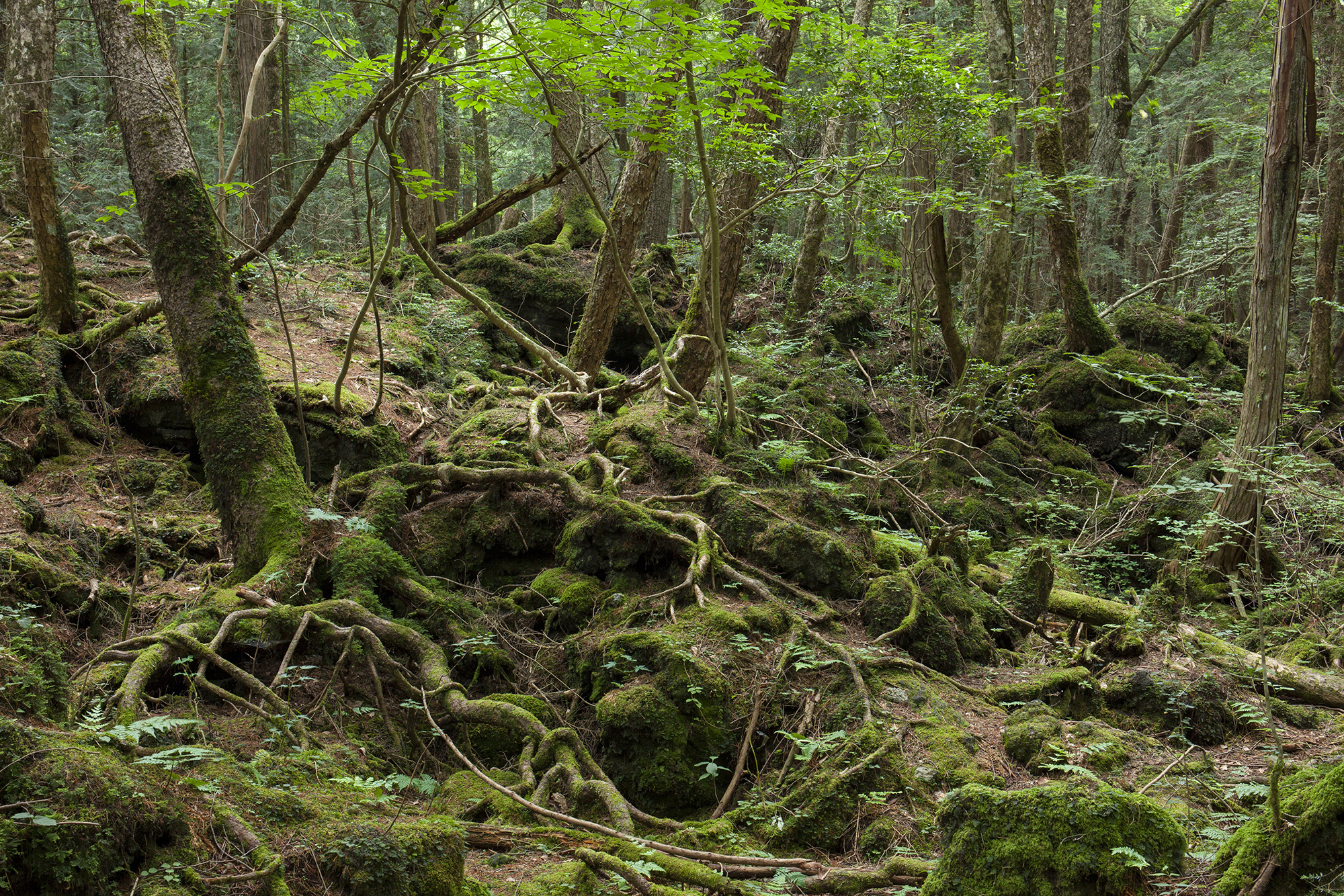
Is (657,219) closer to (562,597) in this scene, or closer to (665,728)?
(562,597)

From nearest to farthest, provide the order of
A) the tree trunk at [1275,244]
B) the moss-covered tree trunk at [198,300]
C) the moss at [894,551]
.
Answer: the moss-covered tree trunk at [198,300] < the moss at [894,551] < the tree trunk at [1275,244]

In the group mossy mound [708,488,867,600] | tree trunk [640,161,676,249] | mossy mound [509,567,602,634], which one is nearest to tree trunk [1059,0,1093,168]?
tree trunk [640,161,676,249]

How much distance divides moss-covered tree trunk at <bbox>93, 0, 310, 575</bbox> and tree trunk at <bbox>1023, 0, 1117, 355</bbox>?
9.33 m

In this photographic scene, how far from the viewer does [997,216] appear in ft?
33.4

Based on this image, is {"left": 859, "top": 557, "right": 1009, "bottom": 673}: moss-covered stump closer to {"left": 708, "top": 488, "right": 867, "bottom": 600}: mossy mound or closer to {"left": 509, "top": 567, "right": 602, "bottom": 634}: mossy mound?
{"left": 708, "top": 488, "right": 867, "bottom": 600}: mossy mound

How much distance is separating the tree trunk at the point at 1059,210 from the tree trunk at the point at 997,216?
1.71 feet

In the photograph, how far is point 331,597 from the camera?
5441mm

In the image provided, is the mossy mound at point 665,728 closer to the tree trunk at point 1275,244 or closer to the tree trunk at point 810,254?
the tree trunk at point 1275,244

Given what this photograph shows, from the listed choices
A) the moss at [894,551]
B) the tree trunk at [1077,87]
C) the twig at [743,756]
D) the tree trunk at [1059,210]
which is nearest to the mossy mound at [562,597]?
the twig at [743,756]

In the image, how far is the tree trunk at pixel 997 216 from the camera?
33.6 ft

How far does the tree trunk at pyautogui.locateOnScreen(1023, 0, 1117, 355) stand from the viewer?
11.4 m

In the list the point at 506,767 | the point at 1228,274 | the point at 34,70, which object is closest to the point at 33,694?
the point at 506,767

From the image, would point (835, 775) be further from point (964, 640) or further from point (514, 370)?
point (514, 370)

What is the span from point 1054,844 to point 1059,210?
10366 millimetres
